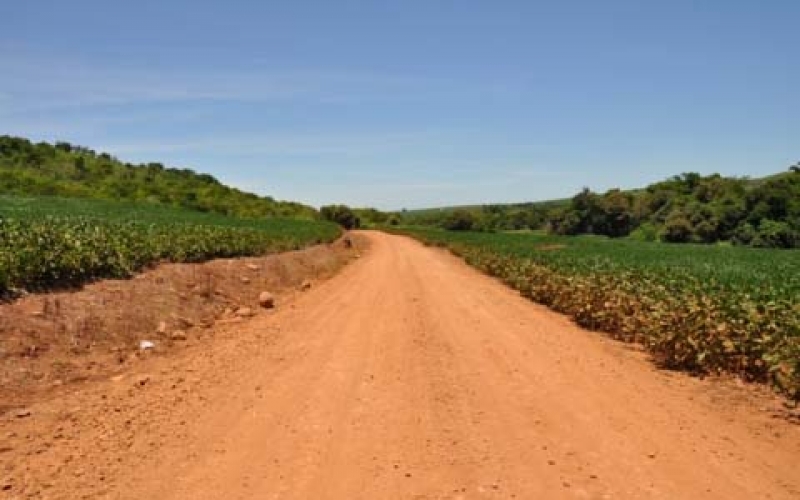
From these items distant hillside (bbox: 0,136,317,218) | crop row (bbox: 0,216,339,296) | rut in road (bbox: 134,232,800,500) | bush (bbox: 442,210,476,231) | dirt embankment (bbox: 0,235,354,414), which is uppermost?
distant hillside (bbox: 0,136,317,218)

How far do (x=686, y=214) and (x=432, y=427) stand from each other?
269 feet

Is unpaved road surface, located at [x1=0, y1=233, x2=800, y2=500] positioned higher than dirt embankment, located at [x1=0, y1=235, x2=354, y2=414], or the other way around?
dirt embankment, located at [x1=0, y1=235, x2=354, y2=414]

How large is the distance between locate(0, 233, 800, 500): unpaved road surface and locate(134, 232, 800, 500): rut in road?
22 mm

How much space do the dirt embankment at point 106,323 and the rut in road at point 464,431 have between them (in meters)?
2.48

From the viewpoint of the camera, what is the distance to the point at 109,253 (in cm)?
1444

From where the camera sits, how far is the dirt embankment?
932 cm

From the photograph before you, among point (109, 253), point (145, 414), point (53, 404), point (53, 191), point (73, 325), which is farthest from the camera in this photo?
point (53, 191)

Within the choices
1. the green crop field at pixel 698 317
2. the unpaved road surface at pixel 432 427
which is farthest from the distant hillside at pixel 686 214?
the unpaved road surface at pixel 432 427

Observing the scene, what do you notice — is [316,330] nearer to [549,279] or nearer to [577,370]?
[577,370]

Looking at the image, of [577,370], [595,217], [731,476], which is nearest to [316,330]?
[577,370]

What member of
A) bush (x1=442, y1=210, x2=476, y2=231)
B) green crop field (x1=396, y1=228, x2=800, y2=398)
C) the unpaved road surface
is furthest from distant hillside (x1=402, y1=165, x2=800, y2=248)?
the unpaved road surface

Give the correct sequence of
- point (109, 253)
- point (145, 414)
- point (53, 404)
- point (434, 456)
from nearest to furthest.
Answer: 1. point (434, 456)
2. point (145, 414)
3. point (53, 404)
4. point (109, 253)

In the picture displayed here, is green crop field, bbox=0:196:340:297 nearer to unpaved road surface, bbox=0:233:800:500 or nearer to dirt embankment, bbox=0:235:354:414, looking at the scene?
dirt embankment, bbox=0:235:354:414

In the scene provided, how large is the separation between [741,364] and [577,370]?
2490mm
